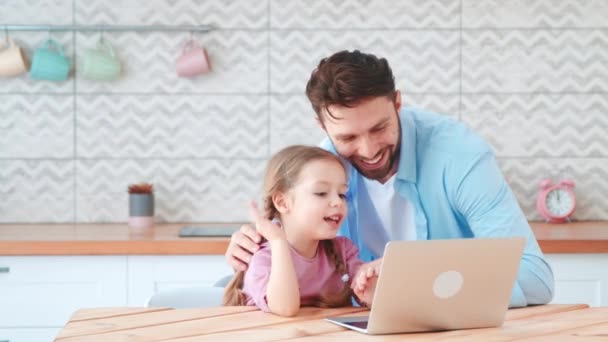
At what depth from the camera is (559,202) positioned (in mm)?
3668

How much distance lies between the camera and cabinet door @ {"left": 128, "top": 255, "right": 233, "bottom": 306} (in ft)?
10.4

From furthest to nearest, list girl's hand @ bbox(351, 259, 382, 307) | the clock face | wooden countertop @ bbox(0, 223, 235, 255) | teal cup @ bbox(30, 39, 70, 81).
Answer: the clock face
teal cup @ bbox(30, 39, 70, 81)
wooden countertop @ bbox(0, 223, 235, 255)
girl's hand @ bbox(351, 259, 382, 307)

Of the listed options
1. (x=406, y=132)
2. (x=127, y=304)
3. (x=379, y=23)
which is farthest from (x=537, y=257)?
(x=379, y=23)

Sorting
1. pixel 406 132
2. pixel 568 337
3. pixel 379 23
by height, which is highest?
pixel 379 23

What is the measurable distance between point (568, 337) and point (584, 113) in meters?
2.26

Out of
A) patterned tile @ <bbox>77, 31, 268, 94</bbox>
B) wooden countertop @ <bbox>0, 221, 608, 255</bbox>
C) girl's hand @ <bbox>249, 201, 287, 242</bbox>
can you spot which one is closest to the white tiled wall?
patterned tile @ <bbox>77, 31, 268, 94</bbox>

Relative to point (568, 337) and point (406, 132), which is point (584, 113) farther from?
point (568, 337)

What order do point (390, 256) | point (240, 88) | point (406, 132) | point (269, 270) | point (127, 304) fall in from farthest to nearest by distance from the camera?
point (240, 88), point (127, 304), point (406, 132), point (269, 270), point (390, 256)

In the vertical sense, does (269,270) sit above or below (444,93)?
below

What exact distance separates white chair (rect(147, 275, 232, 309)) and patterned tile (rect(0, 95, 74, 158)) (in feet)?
5.30

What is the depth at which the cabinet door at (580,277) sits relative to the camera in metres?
3.18

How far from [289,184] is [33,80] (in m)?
1.81

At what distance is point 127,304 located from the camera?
3.17m

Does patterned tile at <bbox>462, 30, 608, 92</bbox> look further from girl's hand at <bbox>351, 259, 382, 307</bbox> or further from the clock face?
girl's hand at <bbox>351, 259, 382, 307</bbox>
